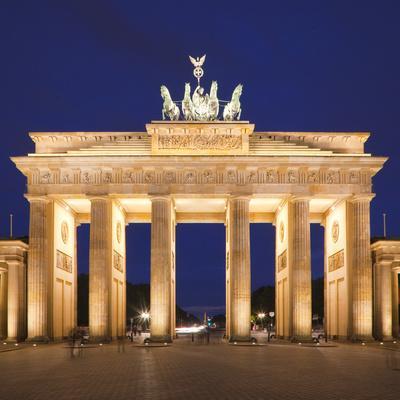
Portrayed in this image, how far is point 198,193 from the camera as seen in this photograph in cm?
5631

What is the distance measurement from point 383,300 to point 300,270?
8.90 meters

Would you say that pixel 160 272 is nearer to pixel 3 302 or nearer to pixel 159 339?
pixel 159 339

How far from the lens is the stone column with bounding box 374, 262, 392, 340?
57.9 m

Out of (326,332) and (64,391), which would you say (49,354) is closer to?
(64,391)

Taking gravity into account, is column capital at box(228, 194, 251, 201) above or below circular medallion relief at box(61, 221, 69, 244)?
above

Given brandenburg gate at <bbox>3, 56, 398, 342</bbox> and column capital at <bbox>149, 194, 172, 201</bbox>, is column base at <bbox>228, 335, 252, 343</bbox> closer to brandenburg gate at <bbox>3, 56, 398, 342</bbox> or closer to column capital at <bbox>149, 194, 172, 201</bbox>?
brandenburg gate at <bbox>3, 56, 398, 342</bbox>

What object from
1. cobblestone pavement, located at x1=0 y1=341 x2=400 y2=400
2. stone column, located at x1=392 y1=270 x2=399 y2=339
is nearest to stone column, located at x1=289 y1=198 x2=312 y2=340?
stone column, located at x1=392 y1=270 x2=399 y2=339

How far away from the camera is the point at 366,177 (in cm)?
5659

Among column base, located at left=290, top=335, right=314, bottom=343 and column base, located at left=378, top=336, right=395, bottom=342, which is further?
column base, located at left=378, top=336, right=395, bottom=342

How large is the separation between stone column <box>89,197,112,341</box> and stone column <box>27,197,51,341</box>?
12.9 feet

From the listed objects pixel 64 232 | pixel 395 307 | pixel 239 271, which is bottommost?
pixel 395 307

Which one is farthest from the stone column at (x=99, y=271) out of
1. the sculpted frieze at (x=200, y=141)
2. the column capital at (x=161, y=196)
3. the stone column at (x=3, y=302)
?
the stone column at (x=3, y=302)

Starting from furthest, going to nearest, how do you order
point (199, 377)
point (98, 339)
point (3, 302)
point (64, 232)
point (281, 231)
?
point (281, 231) < point (64, 232) < point (3, 302) < point (98, 339) < point (199, 377)

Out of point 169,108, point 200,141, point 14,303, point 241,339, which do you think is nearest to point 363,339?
point 241,339
